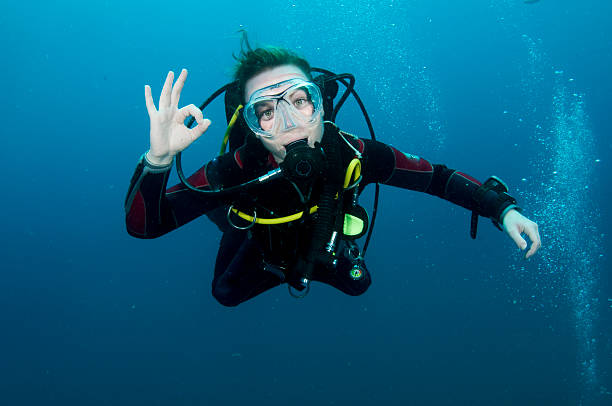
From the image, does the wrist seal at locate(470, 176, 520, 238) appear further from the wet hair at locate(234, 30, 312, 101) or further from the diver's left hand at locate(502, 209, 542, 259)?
the wet hair at locate(234, 30, 312, 101)

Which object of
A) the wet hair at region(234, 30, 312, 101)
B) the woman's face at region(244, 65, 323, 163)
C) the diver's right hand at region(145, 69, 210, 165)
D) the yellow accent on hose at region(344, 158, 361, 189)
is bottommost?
the diver's right hand at region(145, 69, 210, 165)

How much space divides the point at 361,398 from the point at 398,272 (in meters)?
5.19

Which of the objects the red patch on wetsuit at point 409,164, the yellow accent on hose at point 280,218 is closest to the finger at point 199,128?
the yellow accent on hose at point 280,218

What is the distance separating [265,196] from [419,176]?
1.47 metres

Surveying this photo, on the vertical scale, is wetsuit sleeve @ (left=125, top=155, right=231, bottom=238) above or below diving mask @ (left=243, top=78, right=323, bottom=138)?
below

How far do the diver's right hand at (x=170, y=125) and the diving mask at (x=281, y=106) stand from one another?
0.49 m

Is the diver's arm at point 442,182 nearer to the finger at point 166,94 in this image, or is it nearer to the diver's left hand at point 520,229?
the diver's left hand at point 520,229

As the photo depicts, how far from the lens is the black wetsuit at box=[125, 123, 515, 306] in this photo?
239 cm

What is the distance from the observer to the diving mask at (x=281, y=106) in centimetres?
245

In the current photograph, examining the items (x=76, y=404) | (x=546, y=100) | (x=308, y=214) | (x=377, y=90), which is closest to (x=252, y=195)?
(x=308, y=214)

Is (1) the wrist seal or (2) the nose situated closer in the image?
(2) the nose

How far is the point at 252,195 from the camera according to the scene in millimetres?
2646

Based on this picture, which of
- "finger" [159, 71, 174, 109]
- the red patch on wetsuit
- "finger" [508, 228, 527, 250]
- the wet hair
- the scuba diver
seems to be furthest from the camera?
the red patch on wetsuit

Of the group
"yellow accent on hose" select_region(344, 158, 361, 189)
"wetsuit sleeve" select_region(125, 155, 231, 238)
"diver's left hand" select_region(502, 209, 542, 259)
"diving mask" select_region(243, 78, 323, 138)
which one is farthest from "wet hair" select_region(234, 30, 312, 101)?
"diver's left hand" select_region(502, 209, 542, 259)
